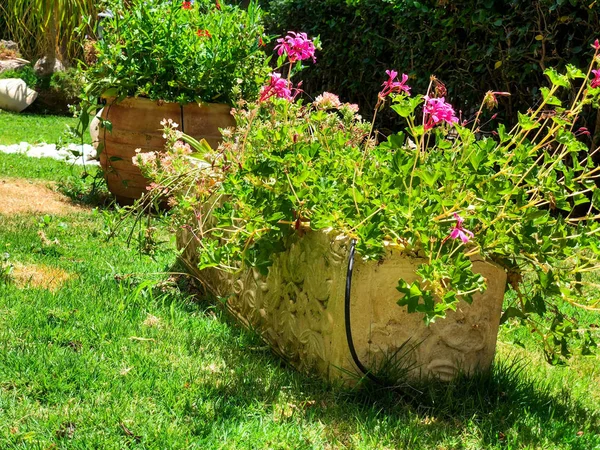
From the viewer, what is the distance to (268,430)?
2301 mm

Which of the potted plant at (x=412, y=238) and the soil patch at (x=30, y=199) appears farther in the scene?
the soil patch at (x=30, y=199)

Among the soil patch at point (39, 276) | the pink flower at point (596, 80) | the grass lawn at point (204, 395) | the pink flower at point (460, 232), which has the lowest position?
the soil patch at point (39, 276)

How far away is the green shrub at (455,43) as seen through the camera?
5496mm

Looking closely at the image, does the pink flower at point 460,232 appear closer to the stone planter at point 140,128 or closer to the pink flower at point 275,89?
the pink flower at point 275,89

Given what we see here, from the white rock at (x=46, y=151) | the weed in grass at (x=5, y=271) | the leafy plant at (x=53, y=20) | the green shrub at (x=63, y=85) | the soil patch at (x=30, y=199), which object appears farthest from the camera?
the green shrub at (x=63, y=85)

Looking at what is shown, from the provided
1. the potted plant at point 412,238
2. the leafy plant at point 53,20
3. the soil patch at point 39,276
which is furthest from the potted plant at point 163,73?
the leafy plant at point 53,20

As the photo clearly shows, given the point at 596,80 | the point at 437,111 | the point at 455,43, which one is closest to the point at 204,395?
the point at 437,111

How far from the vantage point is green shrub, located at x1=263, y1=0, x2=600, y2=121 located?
18.0 ft

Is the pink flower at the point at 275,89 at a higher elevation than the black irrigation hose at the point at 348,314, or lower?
higher

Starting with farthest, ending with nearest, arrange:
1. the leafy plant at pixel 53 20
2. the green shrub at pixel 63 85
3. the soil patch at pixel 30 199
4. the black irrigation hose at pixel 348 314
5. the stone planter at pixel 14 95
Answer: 1. the green shrub at pixel 63 85
2. the leafy plant at pixel 53 20
3. the stone planter at pixel 14 95
4. the soil patch at pixel 30 199
5. the black irrigation hose at pixel 348 314

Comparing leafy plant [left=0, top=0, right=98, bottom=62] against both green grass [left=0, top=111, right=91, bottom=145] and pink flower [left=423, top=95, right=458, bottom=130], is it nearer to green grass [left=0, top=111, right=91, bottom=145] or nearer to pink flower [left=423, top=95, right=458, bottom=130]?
green grass [left=0, top=111, right=91, bottom=145]

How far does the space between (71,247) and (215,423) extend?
7.59 feet

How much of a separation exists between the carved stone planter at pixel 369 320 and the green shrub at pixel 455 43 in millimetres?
3248

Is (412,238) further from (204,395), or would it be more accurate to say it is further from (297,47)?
(297,47)
